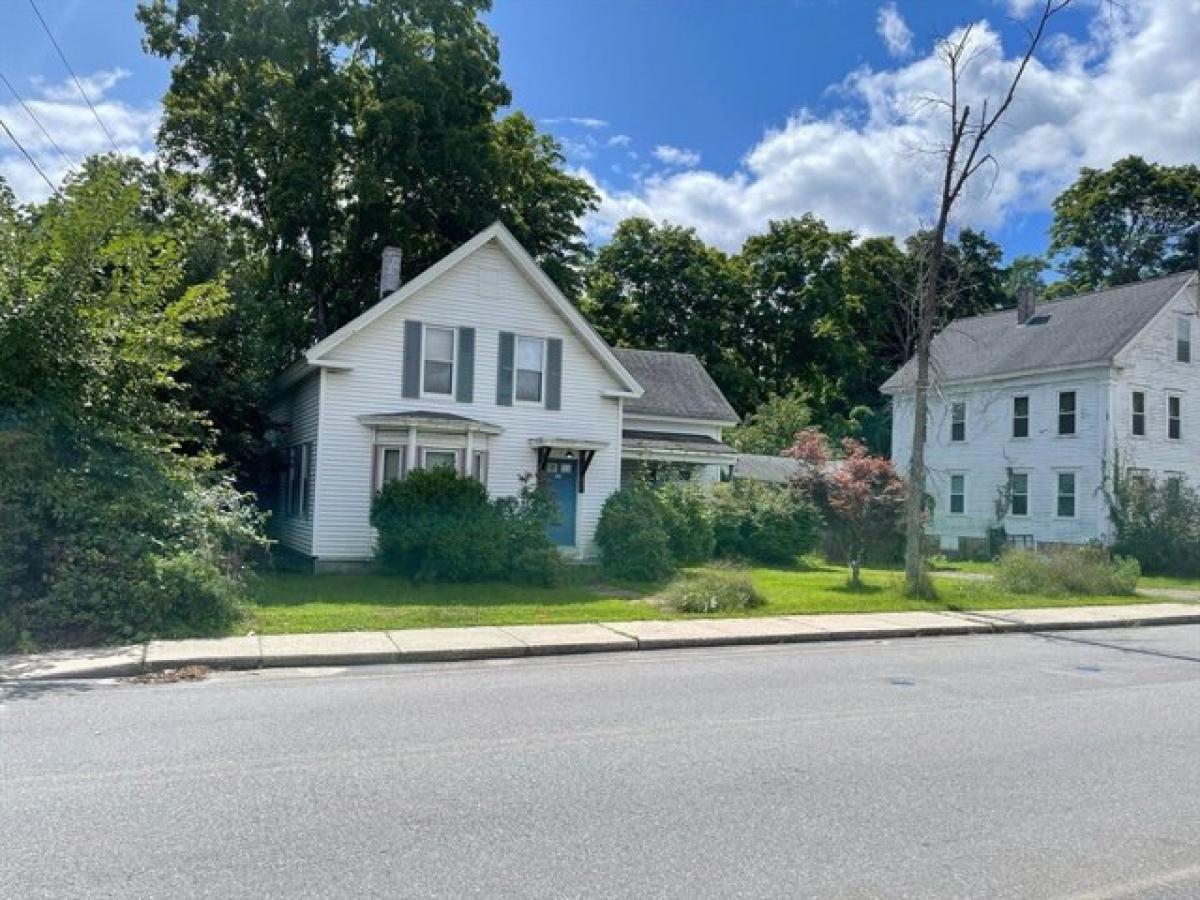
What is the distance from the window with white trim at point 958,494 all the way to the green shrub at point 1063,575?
45.2 ft

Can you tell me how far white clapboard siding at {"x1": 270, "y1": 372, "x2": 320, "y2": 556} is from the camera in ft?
64.5

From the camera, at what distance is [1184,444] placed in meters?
29.8

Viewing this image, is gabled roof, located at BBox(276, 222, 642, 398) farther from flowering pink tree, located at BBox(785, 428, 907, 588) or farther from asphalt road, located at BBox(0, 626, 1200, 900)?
asphalt road, located at BBox(0, 626, 1200, 900)

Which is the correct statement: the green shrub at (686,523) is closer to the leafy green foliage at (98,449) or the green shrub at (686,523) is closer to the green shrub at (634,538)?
the green shrub at (634,538)

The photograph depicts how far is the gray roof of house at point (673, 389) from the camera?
87.7 feet

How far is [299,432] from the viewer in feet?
70.9

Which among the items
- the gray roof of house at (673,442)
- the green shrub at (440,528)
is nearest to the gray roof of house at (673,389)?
the gray roof of house at (673,442)

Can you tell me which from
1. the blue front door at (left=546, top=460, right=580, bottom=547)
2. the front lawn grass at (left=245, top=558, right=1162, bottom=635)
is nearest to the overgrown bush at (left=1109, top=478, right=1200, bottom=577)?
the front lawn grass at (left=245, top=558, right=1162, bottom=635)

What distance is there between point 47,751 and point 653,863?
4.49m

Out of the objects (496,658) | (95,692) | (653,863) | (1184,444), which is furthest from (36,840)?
(1184,444)

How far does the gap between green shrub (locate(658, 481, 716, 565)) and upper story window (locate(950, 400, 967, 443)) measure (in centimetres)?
1588

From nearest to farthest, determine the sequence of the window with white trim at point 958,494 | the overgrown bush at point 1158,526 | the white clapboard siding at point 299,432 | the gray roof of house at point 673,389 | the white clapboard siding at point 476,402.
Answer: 1. the white clapboard siding at point 476,402
2. the white clapboard siding at point 299,432
3. the overgrown bush at point 1158,526
4. the gray roof of house at point 673,389
5. the window with white trim at point 958,494

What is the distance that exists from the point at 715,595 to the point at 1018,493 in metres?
20.6

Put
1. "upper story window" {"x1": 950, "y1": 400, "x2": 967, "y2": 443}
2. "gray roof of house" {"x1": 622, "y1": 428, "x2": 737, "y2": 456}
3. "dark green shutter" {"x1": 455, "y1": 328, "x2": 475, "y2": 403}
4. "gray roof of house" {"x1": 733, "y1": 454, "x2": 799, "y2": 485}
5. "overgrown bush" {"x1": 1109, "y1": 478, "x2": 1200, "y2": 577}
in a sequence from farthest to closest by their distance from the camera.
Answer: "gray roof of house" {"x1": 733, "y1": 454, "x2": 799, "y2": 485}, "upper story window" {"x1": 950, "y1": 400, "x2": 967, "y2": 443}, "overgrown bush" {"x1": 1109, "y1": 478, "x2": 1200, "y2": 577}, "gray roof of house" {"x1": 622, "y1": 428, "x2": 737, "y2": 456}, "dark green shutter" {"x1": 455, "y1": 328, "x2": 475, "y2": 403}
